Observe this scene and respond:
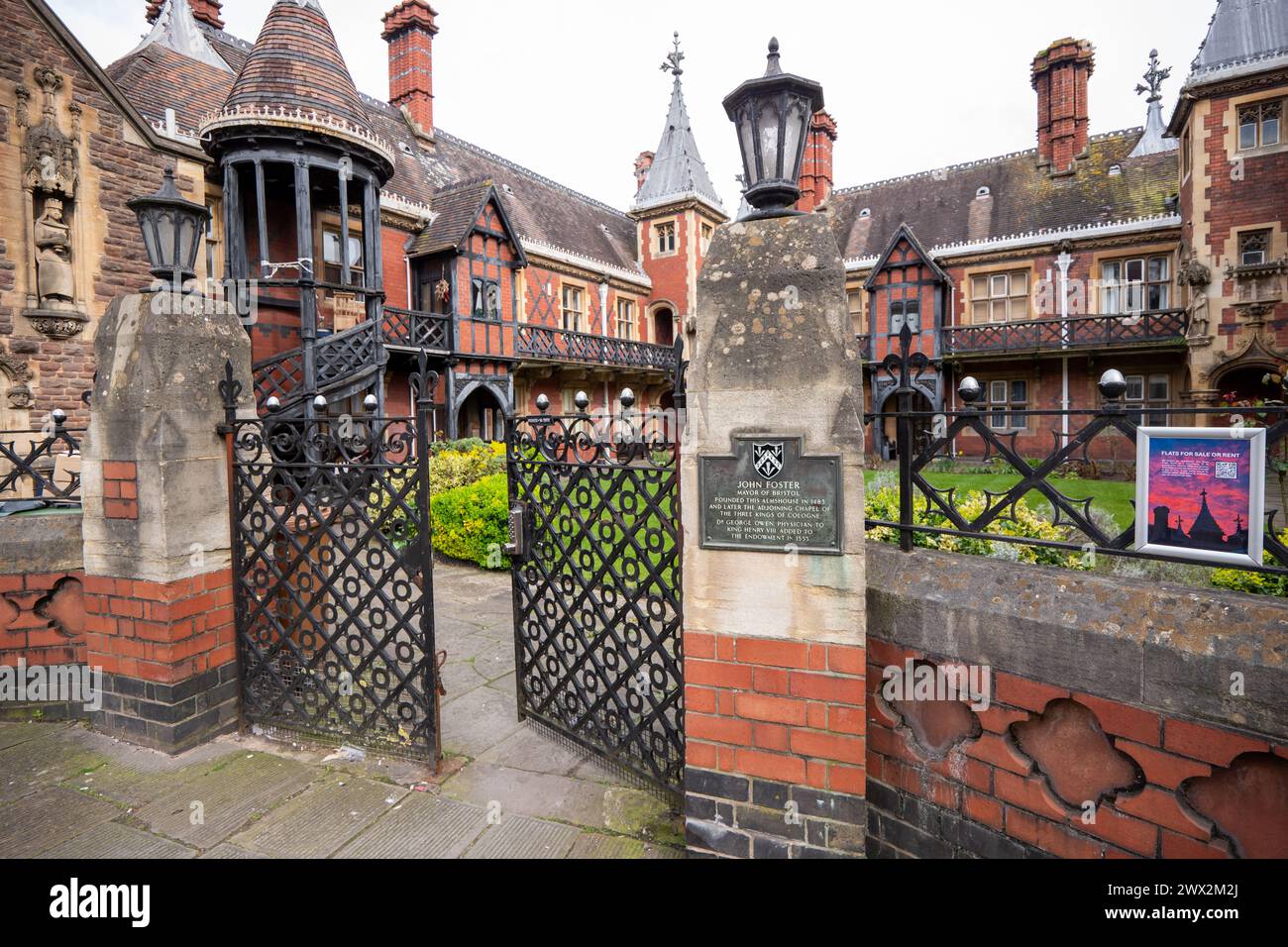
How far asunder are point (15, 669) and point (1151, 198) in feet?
95.0

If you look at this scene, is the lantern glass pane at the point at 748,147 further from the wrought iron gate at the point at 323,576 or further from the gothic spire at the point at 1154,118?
the gothic spire at the point at 1154,118

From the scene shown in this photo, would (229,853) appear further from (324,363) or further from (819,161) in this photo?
(819,161)

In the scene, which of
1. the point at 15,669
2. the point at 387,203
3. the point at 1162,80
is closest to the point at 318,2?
the point at 387,203

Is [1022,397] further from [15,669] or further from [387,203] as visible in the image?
[15,669]

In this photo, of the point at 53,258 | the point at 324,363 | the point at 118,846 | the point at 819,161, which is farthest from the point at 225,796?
the point at 819,161

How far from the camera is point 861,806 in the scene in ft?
8.75

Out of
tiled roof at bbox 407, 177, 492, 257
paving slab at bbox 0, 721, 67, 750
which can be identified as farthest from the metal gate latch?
tiled roof at bbox 407, 177, 492, 257

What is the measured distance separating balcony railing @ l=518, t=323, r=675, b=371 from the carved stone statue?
9.75 m

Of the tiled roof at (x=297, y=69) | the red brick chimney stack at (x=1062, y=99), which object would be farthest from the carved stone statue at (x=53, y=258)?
the red brick chimney stack at (x=1062, y=99)

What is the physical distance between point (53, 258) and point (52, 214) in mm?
736

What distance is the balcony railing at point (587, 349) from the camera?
63.9ft

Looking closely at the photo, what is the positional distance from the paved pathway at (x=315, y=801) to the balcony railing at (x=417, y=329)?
39.8 ft

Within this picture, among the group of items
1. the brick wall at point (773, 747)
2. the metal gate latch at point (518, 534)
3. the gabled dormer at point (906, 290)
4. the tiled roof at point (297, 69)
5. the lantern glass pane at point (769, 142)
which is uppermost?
the tiled roof at point (297, 69)

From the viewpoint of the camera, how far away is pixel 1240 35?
56.2 feet
